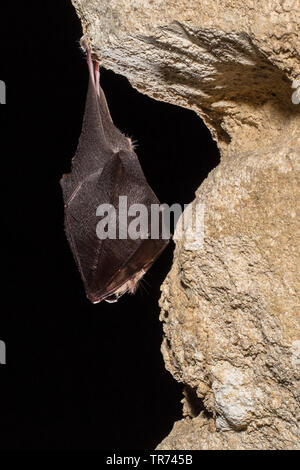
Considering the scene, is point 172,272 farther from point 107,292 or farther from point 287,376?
point 287,376

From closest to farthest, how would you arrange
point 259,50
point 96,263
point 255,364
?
point 259,50, point 255,364, point 96,263

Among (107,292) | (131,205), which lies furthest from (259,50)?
(107,292)

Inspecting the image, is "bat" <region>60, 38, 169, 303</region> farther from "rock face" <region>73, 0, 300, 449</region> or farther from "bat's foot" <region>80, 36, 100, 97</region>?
"rock face" <region>73, 0, 300, 449</region>

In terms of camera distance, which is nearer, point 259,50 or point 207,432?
point 259,50

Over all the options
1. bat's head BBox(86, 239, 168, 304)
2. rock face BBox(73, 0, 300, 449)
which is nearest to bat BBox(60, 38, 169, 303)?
bat's head BBox(86, 239, 168, 304)

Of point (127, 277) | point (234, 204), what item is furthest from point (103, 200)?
point (234, 204)

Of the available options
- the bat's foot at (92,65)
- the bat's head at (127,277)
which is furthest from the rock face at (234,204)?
the bat's head at (127,277)

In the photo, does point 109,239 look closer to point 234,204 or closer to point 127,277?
point 127,277
